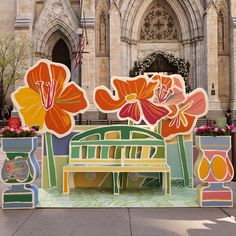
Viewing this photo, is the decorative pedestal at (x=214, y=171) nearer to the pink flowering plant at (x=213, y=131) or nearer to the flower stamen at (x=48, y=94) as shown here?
the pink flowering plant at (x=213, y=131)

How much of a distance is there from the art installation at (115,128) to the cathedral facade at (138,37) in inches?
657

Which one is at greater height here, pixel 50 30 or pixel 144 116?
pixel 50 30

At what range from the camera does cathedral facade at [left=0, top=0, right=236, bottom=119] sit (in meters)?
26.0

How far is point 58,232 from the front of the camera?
17.2 ft

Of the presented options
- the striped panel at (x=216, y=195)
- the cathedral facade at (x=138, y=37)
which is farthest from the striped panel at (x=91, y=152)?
the cathedral facade at (x=138, y=37)

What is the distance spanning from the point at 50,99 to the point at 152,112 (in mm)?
2442

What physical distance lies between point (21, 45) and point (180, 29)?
11961mm

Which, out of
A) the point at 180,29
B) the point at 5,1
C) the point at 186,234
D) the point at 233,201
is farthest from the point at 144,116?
the point at 5,1

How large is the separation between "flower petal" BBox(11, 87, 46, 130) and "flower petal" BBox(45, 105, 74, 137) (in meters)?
0.16

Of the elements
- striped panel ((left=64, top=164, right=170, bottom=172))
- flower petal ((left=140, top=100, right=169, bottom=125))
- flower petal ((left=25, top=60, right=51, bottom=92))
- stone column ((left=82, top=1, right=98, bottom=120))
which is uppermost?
stone column ((left=82, top=1, right=98, bottom=120))

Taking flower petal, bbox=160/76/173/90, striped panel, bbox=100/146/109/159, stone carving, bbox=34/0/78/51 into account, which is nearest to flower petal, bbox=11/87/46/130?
striped panel, bbox=100/146/109/159

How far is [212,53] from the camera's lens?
26.1m

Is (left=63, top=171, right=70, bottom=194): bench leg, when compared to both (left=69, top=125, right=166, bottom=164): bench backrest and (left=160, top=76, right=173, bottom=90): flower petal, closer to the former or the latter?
(left=69, top=125, right=166, bottom=164): bench backrest

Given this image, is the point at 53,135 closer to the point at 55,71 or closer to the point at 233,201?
the point at 55,71
